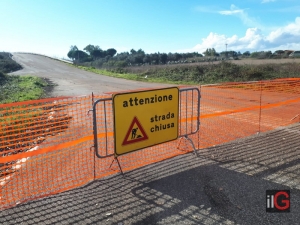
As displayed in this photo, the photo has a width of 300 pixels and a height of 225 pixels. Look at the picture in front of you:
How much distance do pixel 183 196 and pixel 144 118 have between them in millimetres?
1696

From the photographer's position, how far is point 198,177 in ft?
16.3

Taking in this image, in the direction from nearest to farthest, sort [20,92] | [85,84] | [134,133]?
1. [134,133]
2. [20,92]
3. [85,84]

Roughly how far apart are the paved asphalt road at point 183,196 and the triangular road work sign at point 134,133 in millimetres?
652

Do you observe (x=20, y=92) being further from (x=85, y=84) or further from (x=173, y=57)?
(x=173, y=57)

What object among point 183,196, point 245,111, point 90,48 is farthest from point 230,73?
point 90,48

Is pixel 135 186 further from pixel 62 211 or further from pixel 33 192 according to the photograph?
pixel 33 192

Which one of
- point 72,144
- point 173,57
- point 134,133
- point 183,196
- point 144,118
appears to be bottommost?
point 183,196

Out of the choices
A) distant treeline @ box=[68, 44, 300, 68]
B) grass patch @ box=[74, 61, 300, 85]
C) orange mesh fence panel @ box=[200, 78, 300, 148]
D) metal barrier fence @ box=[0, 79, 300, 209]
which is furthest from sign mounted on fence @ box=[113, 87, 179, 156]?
distant treeline @ box=[68, 44, 300, 68]

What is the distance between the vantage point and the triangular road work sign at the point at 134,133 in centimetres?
509

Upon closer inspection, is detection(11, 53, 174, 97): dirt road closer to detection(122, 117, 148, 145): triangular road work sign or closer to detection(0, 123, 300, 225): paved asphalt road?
detection(122, 117, 148, 145): triangular road work sign

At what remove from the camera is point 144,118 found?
5.30 m

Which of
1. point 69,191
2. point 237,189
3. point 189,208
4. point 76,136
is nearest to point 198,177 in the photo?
point 237,189

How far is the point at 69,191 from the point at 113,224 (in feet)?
4.25

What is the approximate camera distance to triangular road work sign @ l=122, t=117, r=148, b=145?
16.7 feet
